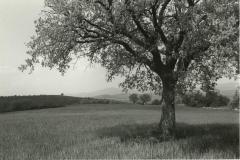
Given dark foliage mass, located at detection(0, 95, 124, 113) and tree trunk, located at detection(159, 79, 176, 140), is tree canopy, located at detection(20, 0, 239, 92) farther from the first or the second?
dark foliage mass, located at detection(0, 95, 124, 113)

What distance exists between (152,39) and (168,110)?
15.0 feet

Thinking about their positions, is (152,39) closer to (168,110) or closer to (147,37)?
(147,37)

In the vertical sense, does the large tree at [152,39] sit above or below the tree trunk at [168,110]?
above

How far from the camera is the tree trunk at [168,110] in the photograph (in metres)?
21.3

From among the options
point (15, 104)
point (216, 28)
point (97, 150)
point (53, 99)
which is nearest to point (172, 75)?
point (216, 28)

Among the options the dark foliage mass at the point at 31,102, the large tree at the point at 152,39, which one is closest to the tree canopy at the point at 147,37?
the large tree at the point at 152,39

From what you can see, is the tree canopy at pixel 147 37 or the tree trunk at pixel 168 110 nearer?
the tree canopy at pixel 147 37

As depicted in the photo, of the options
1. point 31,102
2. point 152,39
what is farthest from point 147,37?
point 31,102

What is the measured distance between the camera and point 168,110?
71.1 ft

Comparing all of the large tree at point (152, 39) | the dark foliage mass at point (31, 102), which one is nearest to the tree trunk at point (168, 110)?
the large tree at point (152, 39)

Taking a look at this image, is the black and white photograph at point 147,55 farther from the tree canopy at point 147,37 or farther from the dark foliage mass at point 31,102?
the dark foliage mass at point 31,102

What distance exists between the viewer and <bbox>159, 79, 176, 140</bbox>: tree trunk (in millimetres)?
21297

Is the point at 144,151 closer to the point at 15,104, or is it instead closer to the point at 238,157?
the point at 238,157

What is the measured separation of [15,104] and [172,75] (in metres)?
53.8
